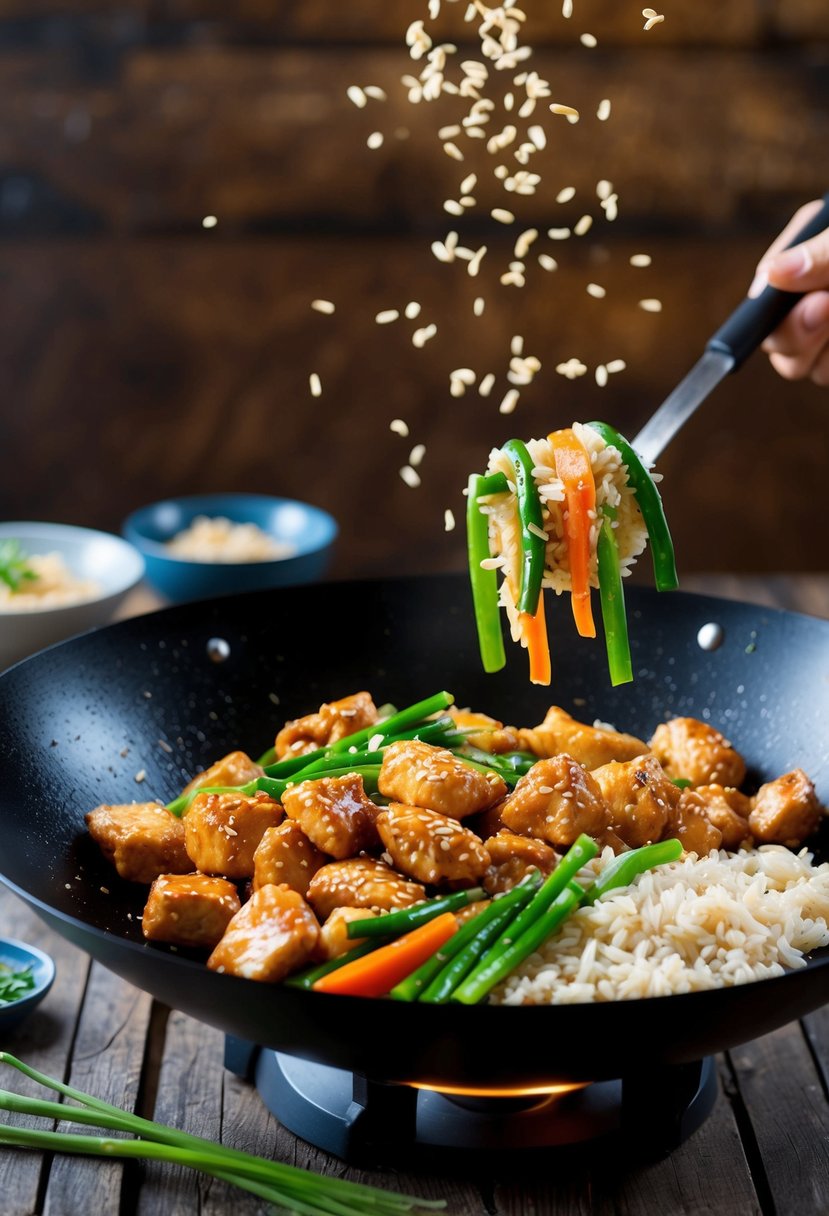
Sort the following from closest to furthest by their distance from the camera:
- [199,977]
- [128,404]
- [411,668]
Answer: [199,977] → [411,668] → [128,404]

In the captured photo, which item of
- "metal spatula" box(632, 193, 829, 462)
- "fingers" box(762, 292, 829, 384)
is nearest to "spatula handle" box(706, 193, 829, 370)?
"metal spatula" box(632, 193, 829, 462)

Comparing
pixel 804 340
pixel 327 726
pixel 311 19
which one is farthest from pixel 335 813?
pixel 311 19

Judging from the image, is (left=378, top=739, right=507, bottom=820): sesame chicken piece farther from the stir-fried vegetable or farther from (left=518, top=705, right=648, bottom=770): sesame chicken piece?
the stir-fried vegetable

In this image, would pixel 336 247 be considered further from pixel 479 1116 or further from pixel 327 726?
pixel 479 1116

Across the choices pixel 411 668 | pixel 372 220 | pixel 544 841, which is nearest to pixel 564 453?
pixel 544 841

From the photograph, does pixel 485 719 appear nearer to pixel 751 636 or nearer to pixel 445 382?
pixel 751 636

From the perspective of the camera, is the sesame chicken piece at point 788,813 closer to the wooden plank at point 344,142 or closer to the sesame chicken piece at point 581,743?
the sesame chicken piece at point 581,743

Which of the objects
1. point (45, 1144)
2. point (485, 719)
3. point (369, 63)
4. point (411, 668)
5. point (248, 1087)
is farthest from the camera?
point (369, 63)
